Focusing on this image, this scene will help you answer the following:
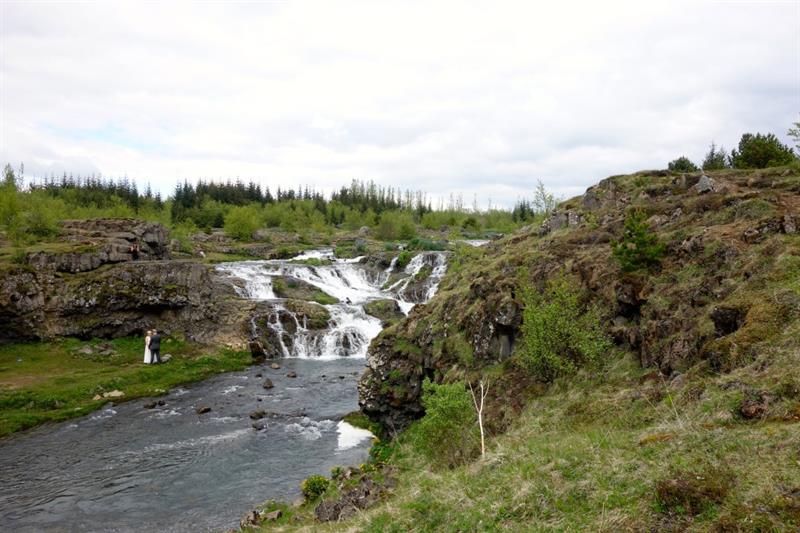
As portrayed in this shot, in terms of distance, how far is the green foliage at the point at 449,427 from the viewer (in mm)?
15023

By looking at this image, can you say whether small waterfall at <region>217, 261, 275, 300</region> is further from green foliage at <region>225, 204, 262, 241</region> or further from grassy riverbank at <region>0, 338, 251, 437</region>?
green foliage at <region>225, 204, 262, 241</region>

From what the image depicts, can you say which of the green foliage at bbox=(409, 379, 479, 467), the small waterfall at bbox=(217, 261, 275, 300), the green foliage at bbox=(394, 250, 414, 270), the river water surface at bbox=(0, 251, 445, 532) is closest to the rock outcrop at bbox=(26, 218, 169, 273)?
the small waterfall at bbox=(217, 261, 275, 300)

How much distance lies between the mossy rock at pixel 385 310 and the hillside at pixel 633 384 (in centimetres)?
2327

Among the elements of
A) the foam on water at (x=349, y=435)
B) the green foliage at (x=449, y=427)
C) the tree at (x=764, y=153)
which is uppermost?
the tree at (x=764, y=153)

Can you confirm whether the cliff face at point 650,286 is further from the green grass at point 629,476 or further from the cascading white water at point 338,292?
the cascading white water at point 338,292

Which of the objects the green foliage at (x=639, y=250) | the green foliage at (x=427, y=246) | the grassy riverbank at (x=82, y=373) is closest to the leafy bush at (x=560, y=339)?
the green foliage at (x=639, y=250)

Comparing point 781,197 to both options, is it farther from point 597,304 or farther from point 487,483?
point 487,483

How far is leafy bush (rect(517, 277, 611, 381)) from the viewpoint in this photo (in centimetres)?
1711

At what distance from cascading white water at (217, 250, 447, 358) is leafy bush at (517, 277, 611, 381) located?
31116 mm

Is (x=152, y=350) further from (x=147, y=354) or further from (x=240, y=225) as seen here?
(x=240, y=225)

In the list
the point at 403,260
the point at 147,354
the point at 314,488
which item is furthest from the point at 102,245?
the point at 314,488

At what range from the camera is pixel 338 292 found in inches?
2491

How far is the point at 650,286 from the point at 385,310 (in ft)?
122

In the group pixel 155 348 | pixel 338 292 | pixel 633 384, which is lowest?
pixel 155 348
